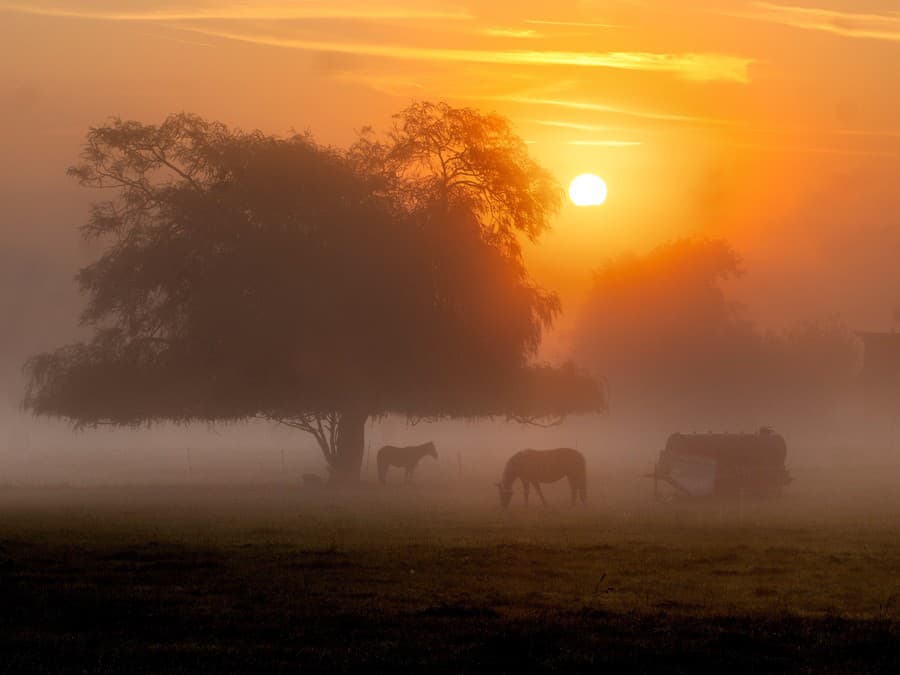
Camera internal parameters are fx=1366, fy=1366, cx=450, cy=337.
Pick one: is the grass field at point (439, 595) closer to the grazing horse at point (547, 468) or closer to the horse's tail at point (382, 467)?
the grazing horse at point (547, 468)

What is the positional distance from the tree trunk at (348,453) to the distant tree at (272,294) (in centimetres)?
344

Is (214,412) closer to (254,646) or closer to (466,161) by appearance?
(466,161)

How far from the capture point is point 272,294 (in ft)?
183

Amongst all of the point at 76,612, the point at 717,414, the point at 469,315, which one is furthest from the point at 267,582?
the point at 717,414

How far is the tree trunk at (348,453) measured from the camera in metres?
62.1

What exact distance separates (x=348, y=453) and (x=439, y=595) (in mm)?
42828

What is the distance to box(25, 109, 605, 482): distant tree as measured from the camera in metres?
55.7

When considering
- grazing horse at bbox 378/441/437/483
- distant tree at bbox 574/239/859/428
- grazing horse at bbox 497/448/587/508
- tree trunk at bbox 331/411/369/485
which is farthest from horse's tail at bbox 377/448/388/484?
distant tree at bbox 574/239/859/428

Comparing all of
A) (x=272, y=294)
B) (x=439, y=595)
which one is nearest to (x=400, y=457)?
(x=272, y=294)

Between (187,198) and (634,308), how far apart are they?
81816 mm

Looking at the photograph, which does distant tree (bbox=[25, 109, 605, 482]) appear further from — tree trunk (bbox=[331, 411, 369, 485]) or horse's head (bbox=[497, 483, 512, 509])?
horse's head (bbox=[497, 483, 512, 509])

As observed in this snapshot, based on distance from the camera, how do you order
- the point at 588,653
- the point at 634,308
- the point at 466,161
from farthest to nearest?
the point at 634,308 < the point at 466,161 < the point at 588,653

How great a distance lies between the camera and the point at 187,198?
186 feet

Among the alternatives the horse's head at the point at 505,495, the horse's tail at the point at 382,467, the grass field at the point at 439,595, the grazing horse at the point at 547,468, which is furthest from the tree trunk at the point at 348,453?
the grass field at the point at 439,595
